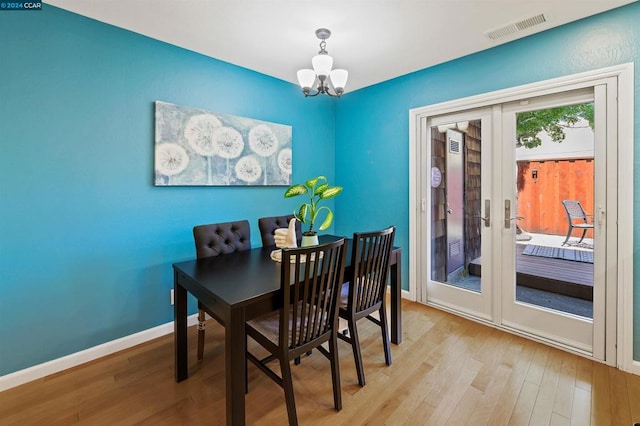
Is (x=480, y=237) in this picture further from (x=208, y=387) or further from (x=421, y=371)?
(x=208, y=387)

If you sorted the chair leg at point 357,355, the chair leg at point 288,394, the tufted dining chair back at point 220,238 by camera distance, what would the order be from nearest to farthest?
1. the chair leg at point 288,394
2. the chair leg at point 357,355
3. the tufted dining chair back at point 220,238

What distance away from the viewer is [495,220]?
109 inches

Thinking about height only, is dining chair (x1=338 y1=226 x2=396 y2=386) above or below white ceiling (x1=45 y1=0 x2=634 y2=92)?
below

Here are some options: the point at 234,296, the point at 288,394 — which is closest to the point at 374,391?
the point at 288,394

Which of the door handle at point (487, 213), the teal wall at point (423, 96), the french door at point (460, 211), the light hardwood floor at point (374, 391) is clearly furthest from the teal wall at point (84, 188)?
the door handle at point (487, 213)

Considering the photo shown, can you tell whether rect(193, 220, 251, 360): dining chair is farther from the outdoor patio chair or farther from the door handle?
the outdoor patio chair

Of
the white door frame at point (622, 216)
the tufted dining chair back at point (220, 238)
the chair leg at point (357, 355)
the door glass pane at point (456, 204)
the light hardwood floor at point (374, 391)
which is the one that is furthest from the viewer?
the door glass pane at point (456, 204)

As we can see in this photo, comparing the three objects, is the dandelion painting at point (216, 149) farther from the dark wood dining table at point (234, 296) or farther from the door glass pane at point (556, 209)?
the door glass pane at point (556, 209)

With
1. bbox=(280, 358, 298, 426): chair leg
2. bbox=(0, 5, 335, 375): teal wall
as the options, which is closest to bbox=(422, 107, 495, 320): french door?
bbox=(280, 358, 298, 426): chair leg

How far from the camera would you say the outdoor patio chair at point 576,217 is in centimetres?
234

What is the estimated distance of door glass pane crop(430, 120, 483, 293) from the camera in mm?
2941

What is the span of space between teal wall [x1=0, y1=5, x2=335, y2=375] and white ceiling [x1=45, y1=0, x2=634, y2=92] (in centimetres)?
26

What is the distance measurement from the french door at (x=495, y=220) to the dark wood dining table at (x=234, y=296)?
101cm

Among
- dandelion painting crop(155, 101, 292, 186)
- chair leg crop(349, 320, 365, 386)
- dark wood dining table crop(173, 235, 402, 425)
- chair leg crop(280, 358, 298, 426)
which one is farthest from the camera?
dandelion painting crop(155, 101, 292, 186)
